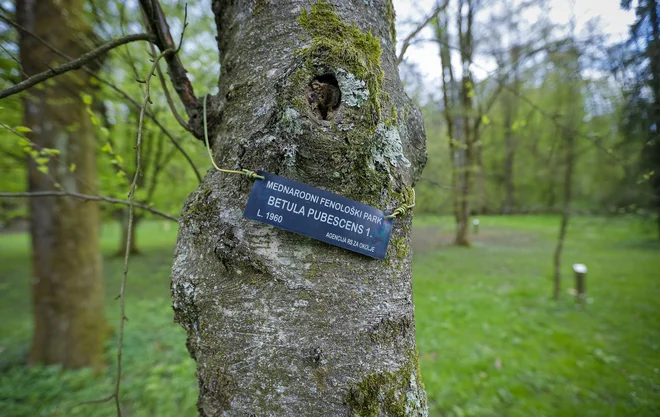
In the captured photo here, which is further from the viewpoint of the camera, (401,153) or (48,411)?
(48,411)

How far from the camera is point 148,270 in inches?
309

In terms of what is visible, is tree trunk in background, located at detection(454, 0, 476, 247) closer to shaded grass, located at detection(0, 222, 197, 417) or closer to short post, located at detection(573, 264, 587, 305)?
short post, located at detection(573, 264, 587, 305)

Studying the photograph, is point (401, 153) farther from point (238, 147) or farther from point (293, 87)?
point (238, 147)

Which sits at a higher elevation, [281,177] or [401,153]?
[401,153]

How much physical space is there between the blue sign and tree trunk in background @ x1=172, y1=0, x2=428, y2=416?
3 cm

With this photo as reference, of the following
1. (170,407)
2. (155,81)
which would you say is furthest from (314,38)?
(155,81)

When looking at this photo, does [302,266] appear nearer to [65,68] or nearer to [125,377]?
[65,68]

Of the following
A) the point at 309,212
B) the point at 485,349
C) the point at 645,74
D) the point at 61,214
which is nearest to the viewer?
the point at 309,212

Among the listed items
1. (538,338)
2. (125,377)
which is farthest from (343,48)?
(538,338)

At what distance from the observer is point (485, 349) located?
3885 mm

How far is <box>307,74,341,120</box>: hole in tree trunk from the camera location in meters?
0.84

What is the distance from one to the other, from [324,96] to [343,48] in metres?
0.14

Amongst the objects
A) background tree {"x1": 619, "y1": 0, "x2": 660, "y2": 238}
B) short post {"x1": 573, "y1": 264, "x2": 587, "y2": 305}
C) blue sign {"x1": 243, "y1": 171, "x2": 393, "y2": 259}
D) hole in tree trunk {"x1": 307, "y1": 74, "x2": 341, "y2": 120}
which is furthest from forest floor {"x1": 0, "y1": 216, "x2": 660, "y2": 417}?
hole in tree trunk {"x1": 307, "y1": 74, "x2": 341, "y2": 120}

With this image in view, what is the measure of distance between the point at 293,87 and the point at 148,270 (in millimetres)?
8538
